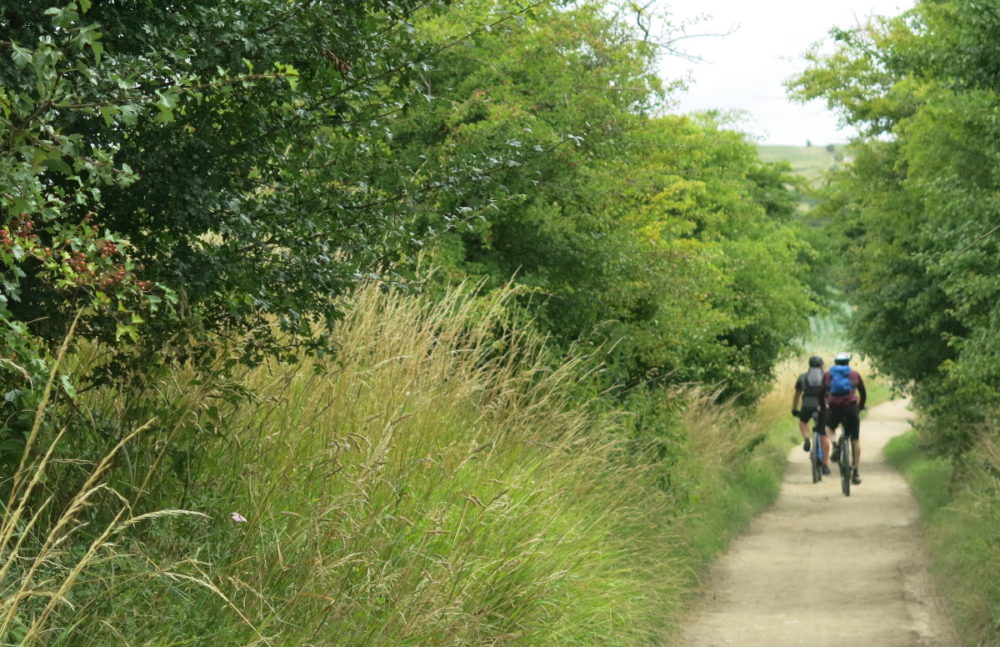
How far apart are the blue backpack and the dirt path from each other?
1794 millimetres

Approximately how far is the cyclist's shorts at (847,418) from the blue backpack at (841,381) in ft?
0.91

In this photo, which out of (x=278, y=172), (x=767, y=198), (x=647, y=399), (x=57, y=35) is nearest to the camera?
(x=57, y=35)

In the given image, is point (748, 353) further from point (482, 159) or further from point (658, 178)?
point (482, 159)

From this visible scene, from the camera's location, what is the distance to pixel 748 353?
22.9 metres

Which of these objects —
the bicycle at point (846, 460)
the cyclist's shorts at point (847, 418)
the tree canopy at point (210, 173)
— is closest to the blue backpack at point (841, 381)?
the cyclist's shorts at point (847, 418)

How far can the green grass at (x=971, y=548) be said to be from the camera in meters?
9.84

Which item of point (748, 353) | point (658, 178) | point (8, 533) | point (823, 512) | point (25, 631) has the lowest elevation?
point (823, 512)

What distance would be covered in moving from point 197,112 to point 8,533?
7.12 ft

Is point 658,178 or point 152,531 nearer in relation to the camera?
point 152,531

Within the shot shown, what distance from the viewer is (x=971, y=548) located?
39.5 feet

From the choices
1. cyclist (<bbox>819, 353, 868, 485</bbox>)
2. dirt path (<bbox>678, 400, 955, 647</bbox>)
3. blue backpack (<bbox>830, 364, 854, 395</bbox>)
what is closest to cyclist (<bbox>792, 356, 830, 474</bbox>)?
dirt path (<bbox>678, 400, 955, 647</bbox>)

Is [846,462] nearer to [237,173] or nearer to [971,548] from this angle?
[971,548]

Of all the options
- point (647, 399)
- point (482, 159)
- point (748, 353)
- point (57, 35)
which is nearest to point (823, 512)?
point (748, 353)

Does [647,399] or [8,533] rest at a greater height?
[8,533]
